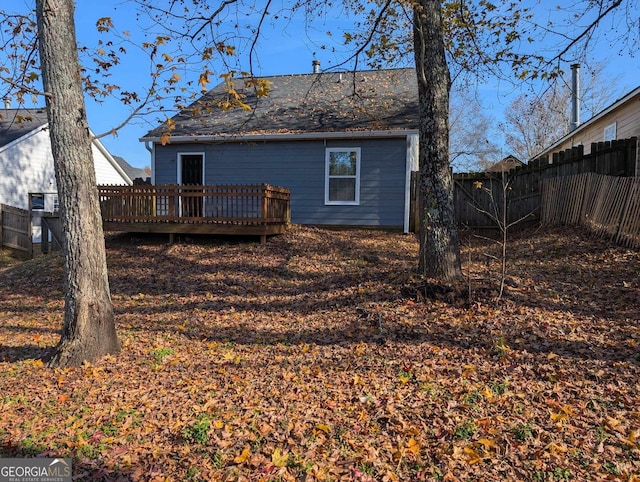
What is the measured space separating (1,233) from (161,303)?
1136cm

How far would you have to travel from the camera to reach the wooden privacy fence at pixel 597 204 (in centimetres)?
746

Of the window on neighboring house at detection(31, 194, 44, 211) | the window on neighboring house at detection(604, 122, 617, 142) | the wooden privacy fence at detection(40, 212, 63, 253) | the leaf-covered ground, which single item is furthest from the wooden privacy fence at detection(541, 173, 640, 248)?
the window on neighboring house at detection(31, 194, 44, 211)

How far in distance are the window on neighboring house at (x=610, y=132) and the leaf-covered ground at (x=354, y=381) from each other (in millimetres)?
7907

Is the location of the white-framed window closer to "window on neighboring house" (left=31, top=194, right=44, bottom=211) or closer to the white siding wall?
the white siding wall

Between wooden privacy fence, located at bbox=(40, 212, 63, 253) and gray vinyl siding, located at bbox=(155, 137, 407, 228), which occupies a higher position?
gray vinyl siding, located at bbox=(155, 137, 407, 228)

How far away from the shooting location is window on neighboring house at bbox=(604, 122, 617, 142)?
13.7 m

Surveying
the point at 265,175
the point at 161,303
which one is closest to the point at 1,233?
the point at 265,175

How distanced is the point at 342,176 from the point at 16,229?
11.3 meters

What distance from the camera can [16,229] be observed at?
1467 cm

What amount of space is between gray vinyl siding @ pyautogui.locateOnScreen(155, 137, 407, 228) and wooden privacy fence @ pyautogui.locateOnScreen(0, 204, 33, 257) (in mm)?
4638

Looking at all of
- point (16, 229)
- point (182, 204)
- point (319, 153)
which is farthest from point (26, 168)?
point (319, 153)

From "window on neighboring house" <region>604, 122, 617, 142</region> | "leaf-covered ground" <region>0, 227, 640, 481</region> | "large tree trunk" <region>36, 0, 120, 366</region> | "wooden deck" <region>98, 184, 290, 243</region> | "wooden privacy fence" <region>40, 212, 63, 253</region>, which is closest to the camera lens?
"leaf-covered ground" <region>0, 227, 640, 481</region>

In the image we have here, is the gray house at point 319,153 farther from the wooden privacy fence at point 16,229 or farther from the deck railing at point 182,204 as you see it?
the wooden privacy fence at point 16,229

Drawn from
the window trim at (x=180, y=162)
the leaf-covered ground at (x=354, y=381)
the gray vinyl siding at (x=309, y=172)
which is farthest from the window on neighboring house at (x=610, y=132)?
the window trim at (x=180, y=162)
